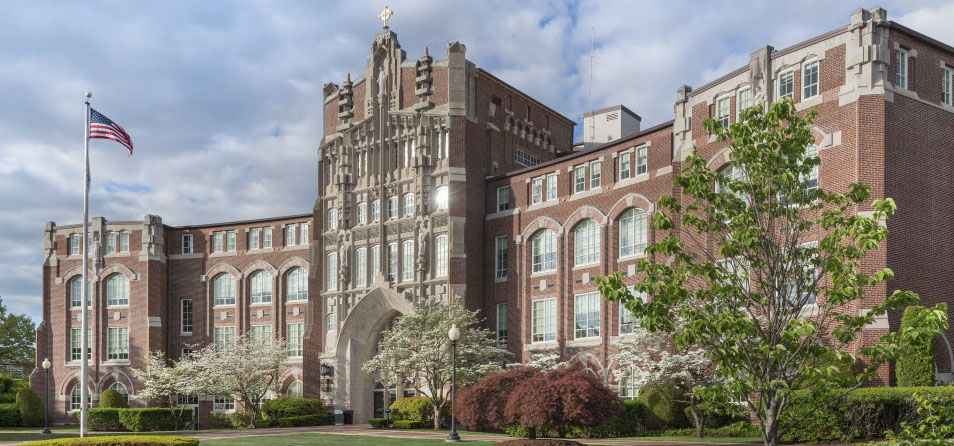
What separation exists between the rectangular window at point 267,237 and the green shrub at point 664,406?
31.3 meters

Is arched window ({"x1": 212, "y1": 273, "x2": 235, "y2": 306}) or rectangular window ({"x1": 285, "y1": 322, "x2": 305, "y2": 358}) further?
arched window ({"x1": 212, "y1": 273, "x2": 235, "y2": 306})

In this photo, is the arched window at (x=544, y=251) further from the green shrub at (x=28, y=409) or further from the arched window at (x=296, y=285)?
the green shrub at (x=28, y=409)

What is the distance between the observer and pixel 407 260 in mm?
48531

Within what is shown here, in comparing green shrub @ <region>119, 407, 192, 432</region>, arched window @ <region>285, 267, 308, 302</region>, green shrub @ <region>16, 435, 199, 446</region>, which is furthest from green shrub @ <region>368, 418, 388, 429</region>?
green shrub @ <region>16, 435, 199, 446</region>

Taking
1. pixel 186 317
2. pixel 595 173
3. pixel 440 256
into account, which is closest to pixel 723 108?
pixel 595 173

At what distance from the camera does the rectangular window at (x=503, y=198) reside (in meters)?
47.3

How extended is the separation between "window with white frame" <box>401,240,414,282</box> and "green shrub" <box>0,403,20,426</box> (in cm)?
2762

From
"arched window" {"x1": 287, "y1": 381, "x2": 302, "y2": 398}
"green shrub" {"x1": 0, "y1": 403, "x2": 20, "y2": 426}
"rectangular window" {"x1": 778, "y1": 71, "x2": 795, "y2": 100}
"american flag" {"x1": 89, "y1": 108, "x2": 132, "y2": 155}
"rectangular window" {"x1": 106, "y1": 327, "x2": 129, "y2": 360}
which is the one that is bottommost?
"green shrub" {"x1": 0, "y1": 403, "x2": 20, "y2": 426}

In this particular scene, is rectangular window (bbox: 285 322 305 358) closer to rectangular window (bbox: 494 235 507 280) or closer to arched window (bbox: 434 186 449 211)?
arched window (bbox: 434 186 449 211)

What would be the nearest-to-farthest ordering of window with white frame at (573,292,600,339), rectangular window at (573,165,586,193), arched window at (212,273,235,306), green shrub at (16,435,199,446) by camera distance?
green shrub at (16,435,199,446)
window with white frame at (573,292,600,339)
rectangular window at (573,165,586,193)
arched window at (212,273,235,306)

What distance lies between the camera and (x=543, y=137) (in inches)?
2147

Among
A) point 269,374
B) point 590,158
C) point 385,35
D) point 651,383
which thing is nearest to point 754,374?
point 651,383

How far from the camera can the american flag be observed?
32.6 meters

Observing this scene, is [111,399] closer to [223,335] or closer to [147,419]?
[223,335]
